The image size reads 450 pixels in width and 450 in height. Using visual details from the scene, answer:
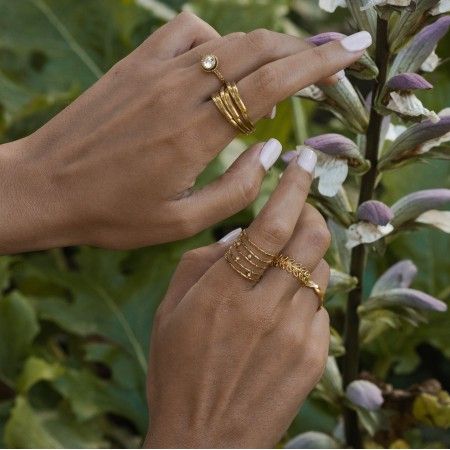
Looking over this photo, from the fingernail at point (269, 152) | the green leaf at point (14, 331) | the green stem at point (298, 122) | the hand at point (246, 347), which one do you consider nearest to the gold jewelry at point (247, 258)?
the hand at point (246, 347)

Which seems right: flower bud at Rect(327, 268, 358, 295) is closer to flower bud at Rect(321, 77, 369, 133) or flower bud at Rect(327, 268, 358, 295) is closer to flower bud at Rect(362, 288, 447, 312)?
flower bud at Rect(362, 288, 447, 312)

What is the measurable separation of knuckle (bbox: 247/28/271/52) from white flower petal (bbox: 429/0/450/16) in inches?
8.7

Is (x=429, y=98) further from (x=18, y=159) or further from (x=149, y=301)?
(x=18, y=159)

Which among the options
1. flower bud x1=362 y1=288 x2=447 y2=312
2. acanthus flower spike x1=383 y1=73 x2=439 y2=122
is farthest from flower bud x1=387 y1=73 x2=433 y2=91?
flower bud x1=362 y1=288 x2=447 y2=312

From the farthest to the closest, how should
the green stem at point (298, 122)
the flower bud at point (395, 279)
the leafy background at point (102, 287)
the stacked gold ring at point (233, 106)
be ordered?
the green stem at point (298, 122) < the leafy background at point (102, 287) < the flower bud at point (395, 279) < the stacked gold ring at point (233, 106)

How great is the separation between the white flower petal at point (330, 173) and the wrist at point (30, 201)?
35cm

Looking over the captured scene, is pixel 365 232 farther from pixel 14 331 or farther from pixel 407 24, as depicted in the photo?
pixel 14 331

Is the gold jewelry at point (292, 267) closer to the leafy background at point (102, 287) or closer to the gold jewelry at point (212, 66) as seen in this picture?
the gold jewelry at point (212, 66)

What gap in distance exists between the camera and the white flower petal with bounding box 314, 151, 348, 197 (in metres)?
1.18

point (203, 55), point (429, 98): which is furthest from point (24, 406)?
point (429, 98)

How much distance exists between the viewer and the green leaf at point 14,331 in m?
1.90

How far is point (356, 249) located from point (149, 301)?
0.83 metres

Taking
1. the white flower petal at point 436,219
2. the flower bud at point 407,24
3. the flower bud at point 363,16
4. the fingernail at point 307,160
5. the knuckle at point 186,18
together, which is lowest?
the white flower petal at point 436,219

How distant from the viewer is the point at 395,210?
1.31m
